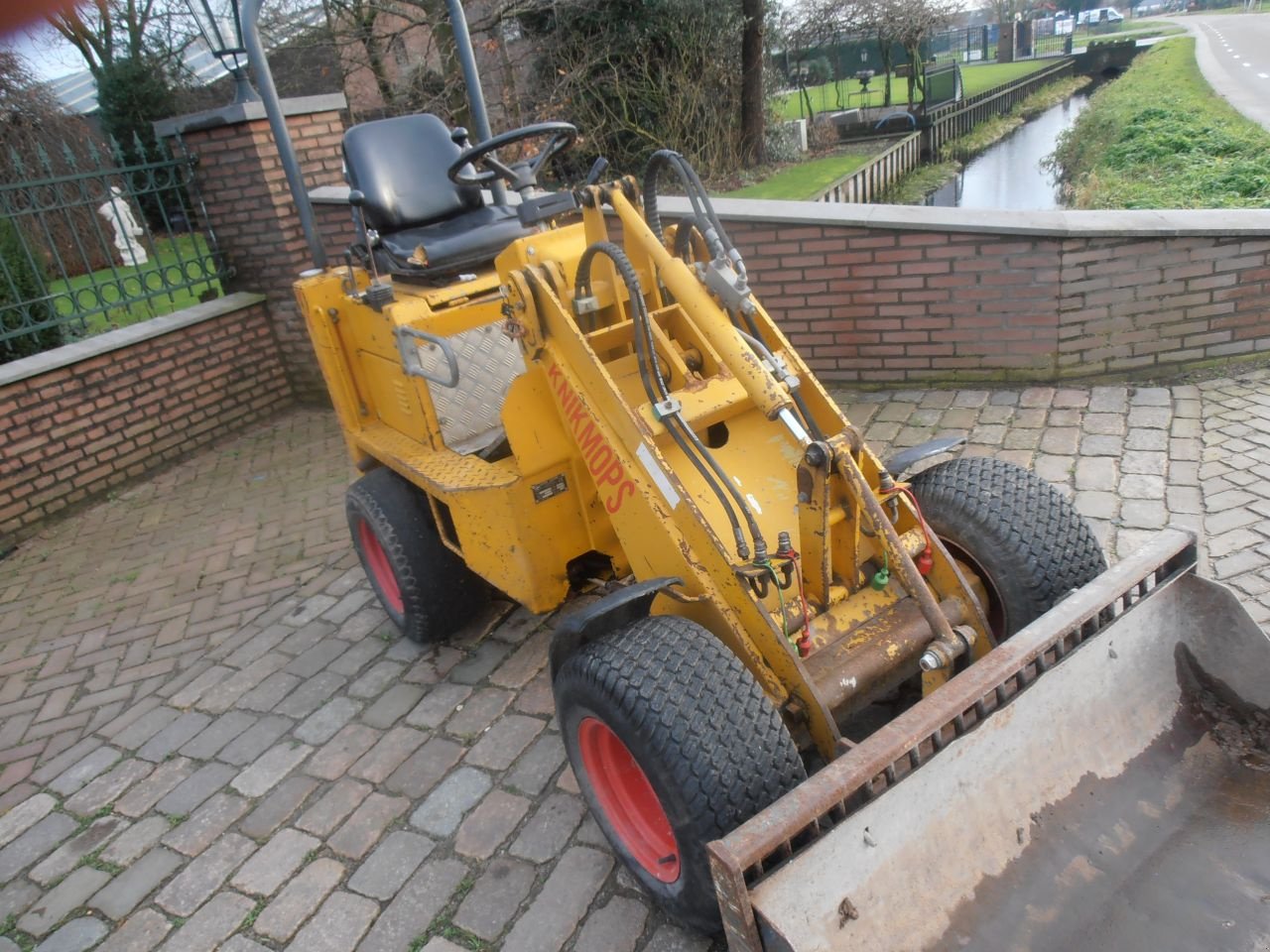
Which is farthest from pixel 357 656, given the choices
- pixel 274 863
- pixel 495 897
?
pixel 495 897

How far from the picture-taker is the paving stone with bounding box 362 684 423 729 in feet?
11.5


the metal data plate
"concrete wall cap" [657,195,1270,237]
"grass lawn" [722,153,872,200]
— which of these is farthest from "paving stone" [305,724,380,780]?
"grass lawn" [722,153,872,200]

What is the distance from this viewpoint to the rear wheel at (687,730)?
2076mm

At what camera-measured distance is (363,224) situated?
3713mm

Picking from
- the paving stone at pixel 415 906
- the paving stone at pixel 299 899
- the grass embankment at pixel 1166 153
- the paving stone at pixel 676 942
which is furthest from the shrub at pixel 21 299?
the grass embankment at pixel 1166 153

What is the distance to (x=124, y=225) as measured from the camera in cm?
803

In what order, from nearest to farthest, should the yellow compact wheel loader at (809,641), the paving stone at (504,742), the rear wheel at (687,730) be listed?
1. the yellow compact wheel loader at (809,641)
2. the rear wheel at (687,730)
3. the paving stone at (504,742)

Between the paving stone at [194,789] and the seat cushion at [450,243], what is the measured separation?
206 centimetres

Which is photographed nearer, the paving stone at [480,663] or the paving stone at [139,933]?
the paving stone at [139,933]

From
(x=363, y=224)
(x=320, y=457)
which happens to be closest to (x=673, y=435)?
(x=363, y=224)

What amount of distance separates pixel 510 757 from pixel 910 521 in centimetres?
158

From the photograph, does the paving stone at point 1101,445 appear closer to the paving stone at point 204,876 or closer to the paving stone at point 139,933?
the paving stone at point 204,876

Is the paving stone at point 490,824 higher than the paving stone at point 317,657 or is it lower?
higher

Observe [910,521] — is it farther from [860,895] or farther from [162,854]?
[162,854]
